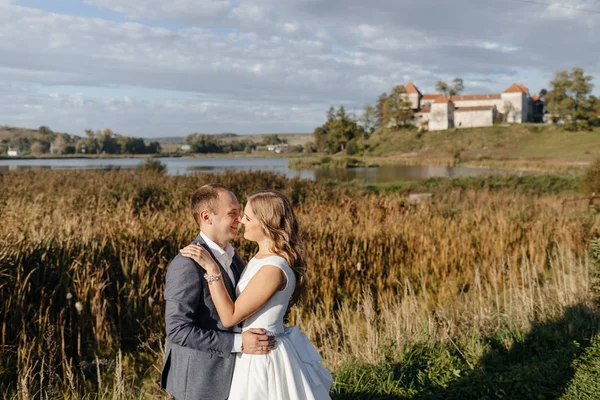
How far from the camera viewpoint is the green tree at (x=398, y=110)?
325 ft

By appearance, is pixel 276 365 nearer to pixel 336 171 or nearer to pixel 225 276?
pixel 225 276

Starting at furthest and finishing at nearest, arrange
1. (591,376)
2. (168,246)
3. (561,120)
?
(561,120)
(168,246)
(591,376)

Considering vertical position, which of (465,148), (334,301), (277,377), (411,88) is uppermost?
(411,88)

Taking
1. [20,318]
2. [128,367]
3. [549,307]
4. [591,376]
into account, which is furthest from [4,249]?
[549,307]

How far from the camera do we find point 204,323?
2.30 metres

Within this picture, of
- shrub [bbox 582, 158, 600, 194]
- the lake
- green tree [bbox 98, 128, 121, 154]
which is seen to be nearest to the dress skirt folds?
the lake

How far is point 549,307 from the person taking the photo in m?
5.61

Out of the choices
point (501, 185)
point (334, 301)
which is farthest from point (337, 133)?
point (334, 301)

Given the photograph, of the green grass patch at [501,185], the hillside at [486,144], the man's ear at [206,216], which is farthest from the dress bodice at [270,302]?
the hillside at [486,144]

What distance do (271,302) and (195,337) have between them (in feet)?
1.14

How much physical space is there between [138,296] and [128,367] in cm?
96

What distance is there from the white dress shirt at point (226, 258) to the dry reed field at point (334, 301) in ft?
4.96

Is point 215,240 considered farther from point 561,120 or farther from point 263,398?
point 561,120

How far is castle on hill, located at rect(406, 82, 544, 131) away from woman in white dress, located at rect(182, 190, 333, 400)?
97.6 meters
